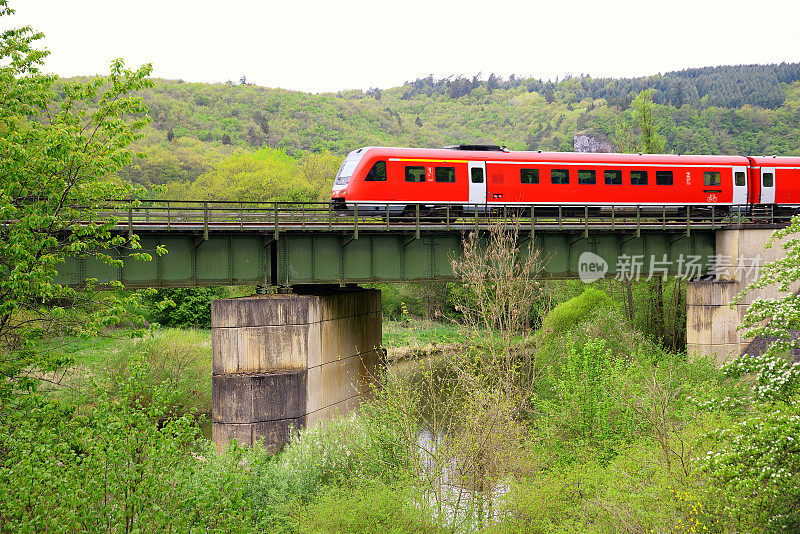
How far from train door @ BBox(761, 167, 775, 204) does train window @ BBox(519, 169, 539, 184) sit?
35.0 ft

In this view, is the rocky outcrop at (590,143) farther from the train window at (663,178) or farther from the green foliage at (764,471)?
the green foliage at (764,471)

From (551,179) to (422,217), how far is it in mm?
7378

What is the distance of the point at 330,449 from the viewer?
674 inches

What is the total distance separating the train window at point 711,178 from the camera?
97.8ft

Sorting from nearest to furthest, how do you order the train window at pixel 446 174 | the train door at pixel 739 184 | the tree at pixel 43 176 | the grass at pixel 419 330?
the tree at pixel 43 176
the train window at pixel 446 174
the train door at pixel 739 184
the grass at pixel 419 330

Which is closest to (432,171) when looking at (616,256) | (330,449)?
(616,256)

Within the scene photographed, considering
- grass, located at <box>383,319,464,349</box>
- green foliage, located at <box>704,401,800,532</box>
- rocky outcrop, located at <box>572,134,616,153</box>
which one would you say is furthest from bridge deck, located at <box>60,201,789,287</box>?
rocky outcrop, located at <box>572,134,616,153</box>

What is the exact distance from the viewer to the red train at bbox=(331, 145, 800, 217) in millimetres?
25984

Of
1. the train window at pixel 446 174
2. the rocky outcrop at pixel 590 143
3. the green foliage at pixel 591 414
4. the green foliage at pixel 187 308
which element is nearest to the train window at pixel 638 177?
the train window at pixel 446 174

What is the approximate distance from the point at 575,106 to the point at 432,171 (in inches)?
5306

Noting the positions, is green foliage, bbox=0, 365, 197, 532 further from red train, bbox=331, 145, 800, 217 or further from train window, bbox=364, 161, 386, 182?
train window, bbox=364, 161, 386, 182

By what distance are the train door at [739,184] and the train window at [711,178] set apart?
772 millimetres

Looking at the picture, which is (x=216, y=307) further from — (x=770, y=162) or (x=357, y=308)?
(x=770, y=162)

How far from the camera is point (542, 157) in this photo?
27797 mm
